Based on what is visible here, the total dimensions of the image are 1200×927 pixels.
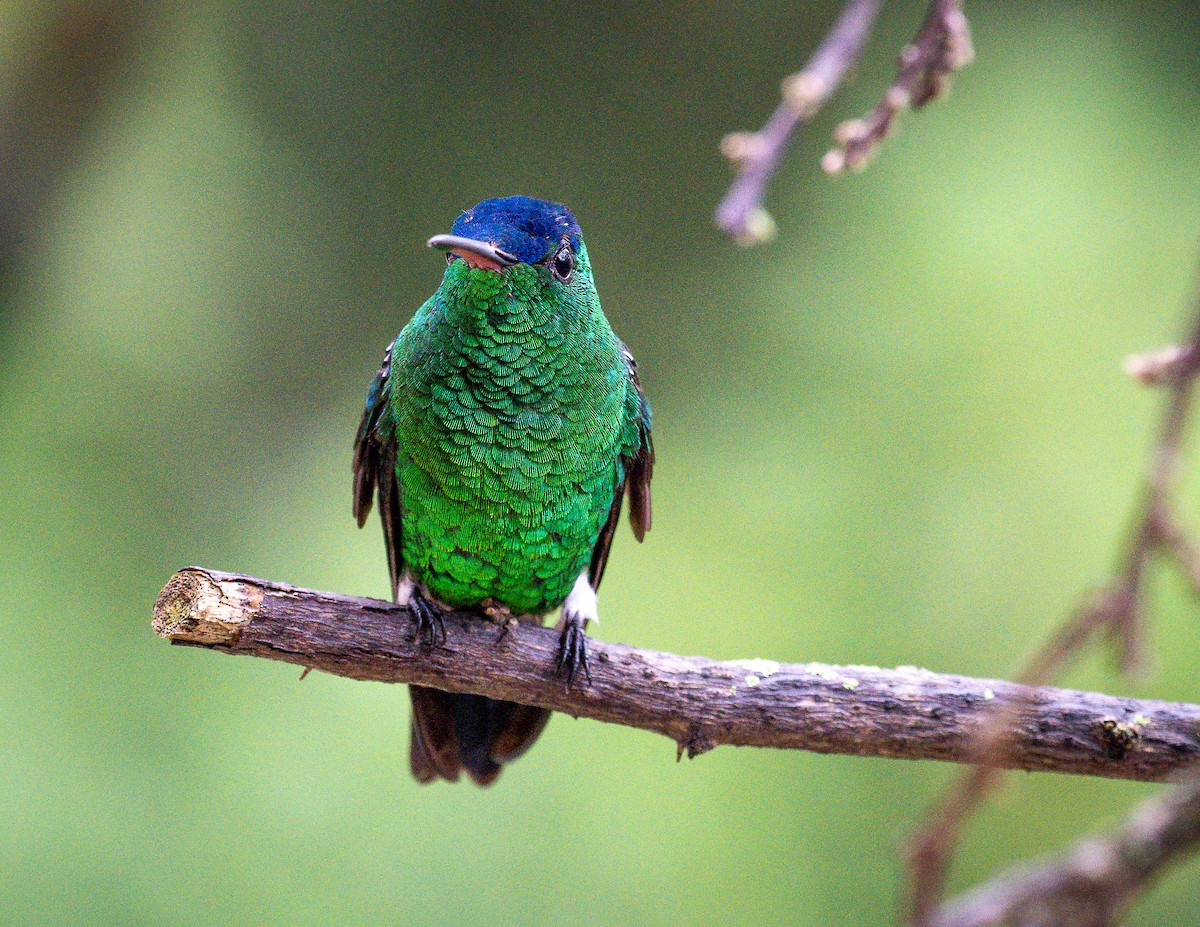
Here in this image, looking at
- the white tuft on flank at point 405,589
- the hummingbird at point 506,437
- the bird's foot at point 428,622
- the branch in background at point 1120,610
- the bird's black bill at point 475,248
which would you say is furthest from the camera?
the white tuft on flank at point 405,589

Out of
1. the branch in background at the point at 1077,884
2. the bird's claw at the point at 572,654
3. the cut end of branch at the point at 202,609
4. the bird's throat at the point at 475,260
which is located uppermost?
the bird's throat at the point at 475,260

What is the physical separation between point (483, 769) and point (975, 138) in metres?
3.71

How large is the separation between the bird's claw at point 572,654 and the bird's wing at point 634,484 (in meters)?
0.42

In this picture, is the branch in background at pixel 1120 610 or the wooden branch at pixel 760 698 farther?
the wooden branch at pixel 760 698

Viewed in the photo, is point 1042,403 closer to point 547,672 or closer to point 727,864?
point 727,864

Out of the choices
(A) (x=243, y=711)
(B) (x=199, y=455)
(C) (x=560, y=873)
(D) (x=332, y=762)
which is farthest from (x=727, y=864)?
(B) (x=199, y=455)

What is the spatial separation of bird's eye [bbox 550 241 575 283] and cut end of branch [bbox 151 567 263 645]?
97 centimetres

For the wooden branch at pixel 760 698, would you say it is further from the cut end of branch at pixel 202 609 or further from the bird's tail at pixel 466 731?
the bird's tail at pixel 466 731

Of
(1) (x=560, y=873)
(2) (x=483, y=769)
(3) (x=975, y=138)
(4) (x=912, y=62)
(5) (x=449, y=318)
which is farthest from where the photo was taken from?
(3) (x=975, y=138)

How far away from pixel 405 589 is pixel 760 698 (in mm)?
943

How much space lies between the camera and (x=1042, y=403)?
4984 millimetres

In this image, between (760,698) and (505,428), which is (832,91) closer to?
(505,428)

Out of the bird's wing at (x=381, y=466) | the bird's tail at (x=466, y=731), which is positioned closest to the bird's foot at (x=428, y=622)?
the bird's wing at (x=381, y=466)

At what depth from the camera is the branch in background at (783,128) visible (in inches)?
47.7
